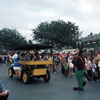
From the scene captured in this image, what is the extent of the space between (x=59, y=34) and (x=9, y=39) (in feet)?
48.7

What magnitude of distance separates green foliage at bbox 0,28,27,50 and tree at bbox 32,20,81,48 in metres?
6.29

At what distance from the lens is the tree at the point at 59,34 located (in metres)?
51.5

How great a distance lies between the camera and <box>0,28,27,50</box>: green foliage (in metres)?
56.8

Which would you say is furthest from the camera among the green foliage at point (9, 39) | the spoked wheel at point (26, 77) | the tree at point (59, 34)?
the green foliage at point (9, 39)

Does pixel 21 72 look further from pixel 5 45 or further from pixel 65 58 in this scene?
pixel 5 45

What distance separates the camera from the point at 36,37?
54.2 m

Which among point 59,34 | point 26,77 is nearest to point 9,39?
point 59,34

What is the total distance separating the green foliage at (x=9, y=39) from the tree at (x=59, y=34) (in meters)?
6.29

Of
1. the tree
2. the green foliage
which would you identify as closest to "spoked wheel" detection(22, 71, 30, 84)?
the tree

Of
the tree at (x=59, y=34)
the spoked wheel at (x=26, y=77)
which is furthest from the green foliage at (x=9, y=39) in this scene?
the spoked wheel at (x=26, y=77)

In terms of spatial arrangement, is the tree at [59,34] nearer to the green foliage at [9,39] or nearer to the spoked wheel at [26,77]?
the green foliage at [9,39]

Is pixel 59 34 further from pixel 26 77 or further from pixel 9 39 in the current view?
pixel 26 77

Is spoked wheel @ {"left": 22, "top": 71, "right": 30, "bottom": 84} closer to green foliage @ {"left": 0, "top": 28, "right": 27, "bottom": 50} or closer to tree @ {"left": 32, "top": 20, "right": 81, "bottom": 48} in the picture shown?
tree @ {"left": 32, "top": 20, "right": 81, "bottom": 48}

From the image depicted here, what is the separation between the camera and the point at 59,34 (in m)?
51.4
